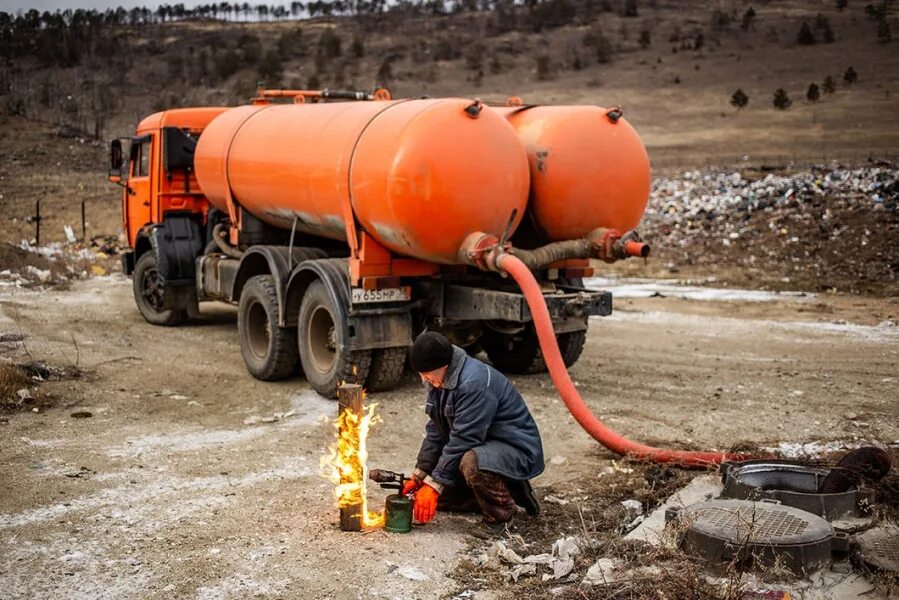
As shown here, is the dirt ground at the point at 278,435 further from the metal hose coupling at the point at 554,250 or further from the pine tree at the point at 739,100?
the pine tree at the point at 739,100

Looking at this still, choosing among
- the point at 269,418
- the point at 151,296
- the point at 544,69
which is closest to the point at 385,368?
the point at 269,418

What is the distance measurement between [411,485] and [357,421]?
50 cm

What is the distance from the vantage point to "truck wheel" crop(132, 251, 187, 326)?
A: 40.3 ft

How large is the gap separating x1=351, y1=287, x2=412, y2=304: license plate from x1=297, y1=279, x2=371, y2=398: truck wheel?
9.5 inches

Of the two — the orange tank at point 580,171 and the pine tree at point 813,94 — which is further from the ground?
the pine tree at point 813,94

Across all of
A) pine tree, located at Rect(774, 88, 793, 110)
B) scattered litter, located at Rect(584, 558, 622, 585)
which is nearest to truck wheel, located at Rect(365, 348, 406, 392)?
scattered litter, located at Rect(584, 558, 622, 585)

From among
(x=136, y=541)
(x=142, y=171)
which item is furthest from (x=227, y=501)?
(x=142, y=171)

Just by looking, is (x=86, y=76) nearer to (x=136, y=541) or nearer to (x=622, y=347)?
(x=622, y=347)

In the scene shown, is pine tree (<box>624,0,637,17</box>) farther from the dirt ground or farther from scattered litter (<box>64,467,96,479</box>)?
scattered litter (<box>64,467,96,479</box>)

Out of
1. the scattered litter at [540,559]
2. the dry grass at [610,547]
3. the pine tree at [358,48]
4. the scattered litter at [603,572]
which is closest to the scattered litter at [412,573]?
the dry grass at [610,547]

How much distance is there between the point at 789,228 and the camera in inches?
716

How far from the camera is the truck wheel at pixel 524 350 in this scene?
9.53 meters

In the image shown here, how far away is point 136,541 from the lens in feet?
17.2

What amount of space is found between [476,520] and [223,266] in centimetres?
591
